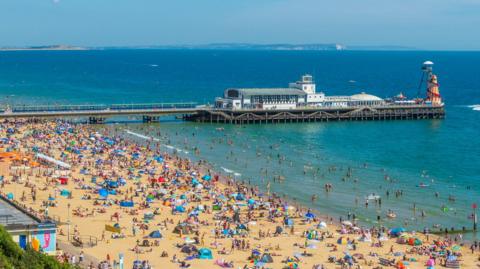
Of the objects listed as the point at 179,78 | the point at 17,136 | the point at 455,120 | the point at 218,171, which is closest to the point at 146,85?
the point at 179,78

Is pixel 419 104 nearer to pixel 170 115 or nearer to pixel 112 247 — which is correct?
pixel 170 115

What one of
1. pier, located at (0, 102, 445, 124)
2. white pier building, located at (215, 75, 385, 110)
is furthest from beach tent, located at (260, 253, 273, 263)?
white pier building, located at (215, 75, 385, 110)

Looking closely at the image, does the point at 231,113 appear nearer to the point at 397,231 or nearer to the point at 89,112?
the point at 89,112

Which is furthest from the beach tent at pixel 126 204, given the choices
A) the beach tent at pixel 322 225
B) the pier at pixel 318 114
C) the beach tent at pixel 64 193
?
the pier at pixel 318 114

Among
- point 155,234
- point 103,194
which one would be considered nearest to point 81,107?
point 103,194

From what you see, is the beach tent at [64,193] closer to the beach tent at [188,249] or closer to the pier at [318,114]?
the beach tent at [188,249]

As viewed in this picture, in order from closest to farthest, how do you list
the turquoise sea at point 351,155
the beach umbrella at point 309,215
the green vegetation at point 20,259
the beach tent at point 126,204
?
the green vegetation at point 20,259, the beach umbrella at point 309,215, the beach tent at point 126,204, the turquoise sea at point 351,155

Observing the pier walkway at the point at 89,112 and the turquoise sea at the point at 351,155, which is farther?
the pier walkway at the point at 89,112
